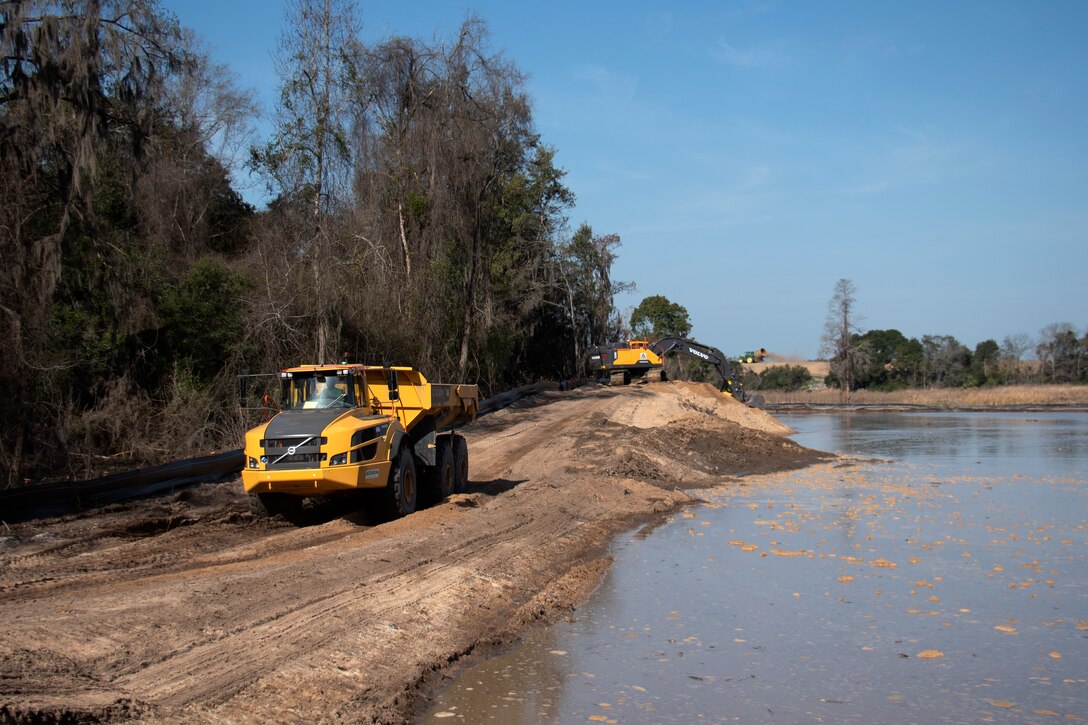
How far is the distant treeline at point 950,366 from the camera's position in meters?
82.1

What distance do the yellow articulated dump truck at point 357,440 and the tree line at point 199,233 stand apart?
16.1 feet

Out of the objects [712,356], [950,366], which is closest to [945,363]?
[950,366]

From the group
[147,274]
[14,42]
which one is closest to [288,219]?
[147,274]

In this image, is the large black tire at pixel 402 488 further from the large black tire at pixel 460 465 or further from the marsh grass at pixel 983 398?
the marsh grass at pixel 983 398

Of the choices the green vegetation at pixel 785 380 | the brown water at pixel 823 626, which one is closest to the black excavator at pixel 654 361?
the brown water at pixel 823 626

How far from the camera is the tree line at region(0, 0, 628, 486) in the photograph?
1627 cm

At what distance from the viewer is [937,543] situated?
43.6 feet

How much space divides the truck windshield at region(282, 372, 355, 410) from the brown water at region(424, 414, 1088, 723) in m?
4.48

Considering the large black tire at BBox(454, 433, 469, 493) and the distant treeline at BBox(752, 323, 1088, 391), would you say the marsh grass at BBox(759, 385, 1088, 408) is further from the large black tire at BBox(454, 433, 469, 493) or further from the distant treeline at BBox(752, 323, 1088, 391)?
the large black tire at BBox(454, 433, 469, 493)

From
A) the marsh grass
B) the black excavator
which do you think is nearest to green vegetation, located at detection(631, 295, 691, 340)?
the marsh grass

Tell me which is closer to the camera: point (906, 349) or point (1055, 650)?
point (1055, 650)

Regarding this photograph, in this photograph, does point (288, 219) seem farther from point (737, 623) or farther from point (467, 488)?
point (737, 623)

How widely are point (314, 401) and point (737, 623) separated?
700 centimetres

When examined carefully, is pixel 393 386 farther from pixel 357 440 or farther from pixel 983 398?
pixel 983 398
